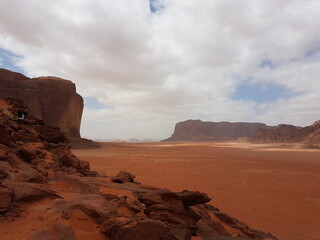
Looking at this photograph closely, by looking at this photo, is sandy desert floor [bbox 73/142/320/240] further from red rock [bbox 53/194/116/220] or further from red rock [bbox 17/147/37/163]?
red rock [bbox 17/147/37/163]

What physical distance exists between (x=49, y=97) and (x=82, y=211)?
146 ft

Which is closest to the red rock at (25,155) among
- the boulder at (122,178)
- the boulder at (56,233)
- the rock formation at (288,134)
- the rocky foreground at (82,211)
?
the rocky foreground at (82,211)

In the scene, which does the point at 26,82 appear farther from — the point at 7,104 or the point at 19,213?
the point at 19,213

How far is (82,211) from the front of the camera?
3.25 meters

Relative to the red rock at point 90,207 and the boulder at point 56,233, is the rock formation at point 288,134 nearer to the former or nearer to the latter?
the red rock at point 90,207

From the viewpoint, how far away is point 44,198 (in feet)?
12.1

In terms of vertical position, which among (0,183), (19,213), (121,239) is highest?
(0,183)

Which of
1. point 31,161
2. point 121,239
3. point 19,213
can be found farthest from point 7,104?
point 121,239

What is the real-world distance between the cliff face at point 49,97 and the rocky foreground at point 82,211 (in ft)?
129

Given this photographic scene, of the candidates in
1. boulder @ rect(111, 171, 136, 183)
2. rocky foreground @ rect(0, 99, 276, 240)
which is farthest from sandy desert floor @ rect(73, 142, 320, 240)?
boulder @ rect(111, 171, 136, 183)

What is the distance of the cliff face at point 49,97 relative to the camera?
Result: 40156mm

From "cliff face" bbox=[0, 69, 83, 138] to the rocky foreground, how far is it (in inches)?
1545

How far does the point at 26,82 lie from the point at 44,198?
44.4 metres

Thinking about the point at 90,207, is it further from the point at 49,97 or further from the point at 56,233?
the point at 49,97
